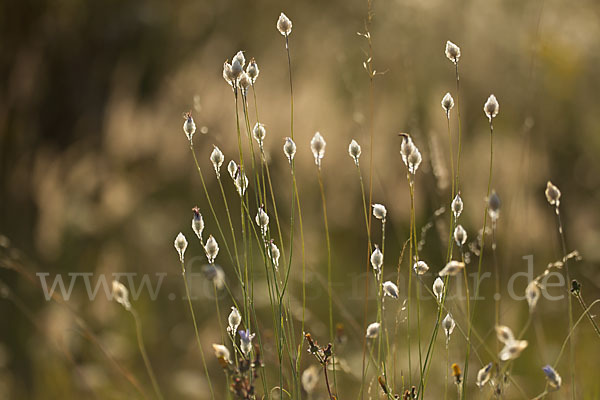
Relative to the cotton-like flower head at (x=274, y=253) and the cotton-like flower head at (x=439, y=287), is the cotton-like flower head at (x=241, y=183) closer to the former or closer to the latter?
the cotton-like flower head at (x=274, y=253)

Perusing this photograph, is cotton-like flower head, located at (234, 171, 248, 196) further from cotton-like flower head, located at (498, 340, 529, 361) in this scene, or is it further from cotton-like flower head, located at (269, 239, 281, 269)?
cotton-like flower head, located at (498, 340, 529, 361)

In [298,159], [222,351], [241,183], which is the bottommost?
[298,159]

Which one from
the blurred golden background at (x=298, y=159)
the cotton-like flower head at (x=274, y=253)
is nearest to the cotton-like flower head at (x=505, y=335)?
the cotton-like flower head at (x=274, y=253)

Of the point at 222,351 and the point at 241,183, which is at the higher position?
the point at 241,183

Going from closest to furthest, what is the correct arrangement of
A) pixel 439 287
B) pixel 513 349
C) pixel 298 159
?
pixel 513 349 < pixel 439 287 < pixel 298 159

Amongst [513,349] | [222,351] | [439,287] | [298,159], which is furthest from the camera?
[298,159]

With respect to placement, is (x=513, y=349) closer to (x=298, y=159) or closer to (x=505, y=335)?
(x=505, y=335)

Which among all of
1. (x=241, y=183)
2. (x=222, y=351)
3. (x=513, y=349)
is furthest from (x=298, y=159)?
(x=513, y=349)

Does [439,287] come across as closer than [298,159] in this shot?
Yes

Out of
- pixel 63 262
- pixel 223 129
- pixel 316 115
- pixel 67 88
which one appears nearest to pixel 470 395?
pixel 316 115
